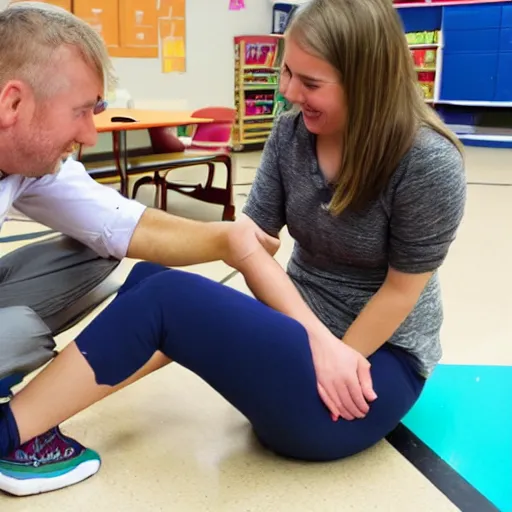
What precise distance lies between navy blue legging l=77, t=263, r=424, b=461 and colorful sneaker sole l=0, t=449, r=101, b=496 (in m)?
0.20

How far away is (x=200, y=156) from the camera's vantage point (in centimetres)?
329

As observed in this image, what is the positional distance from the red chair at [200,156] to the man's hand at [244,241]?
1921 mm

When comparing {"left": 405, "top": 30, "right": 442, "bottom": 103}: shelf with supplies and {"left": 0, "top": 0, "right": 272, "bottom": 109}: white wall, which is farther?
{"left": 405, "top": 30, "right": 442, "bottom": 103}: shelf with supplies

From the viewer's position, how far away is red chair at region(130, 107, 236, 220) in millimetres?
3260

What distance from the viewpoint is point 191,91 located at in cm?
545

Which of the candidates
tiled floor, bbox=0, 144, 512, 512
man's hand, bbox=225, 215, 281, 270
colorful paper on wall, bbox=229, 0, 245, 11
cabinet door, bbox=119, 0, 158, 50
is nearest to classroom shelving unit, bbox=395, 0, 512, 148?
colorful paper on wall, bbox=229, 0, 245, 11

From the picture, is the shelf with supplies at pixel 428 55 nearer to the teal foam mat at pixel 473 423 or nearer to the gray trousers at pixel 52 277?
the teal foam mat at pixel 473 423

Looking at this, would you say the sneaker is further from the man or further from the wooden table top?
the wooden table top

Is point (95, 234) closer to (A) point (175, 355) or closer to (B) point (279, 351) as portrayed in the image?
(A) point (175, 355)

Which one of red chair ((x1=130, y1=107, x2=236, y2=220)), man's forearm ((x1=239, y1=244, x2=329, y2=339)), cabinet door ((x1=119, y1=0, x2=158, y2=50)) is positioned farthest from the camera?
cabinet door ((x1=119, y1=0, x2=158, y2=50))

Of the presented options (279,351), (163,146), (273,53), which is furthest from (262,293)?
(273,53)

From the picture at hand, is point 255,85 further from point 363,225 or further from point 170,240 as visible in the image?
point 363,225

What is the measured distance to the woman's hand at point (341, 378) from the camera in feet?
3.54

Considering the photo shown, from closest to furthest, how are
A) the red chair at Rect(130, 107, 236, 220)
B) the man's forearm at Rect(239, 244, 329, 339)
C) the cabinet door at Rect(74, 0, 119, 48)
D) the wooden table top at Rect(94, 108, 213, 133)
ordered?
the man's forearm at Rect(239, 244, 329, 339), the wooden table top at Rect(94, 108, 213, 133), the red chair at Rect(130, 107, 236, 220), the cabinet door at Rect(74, 0, 119, 48)
